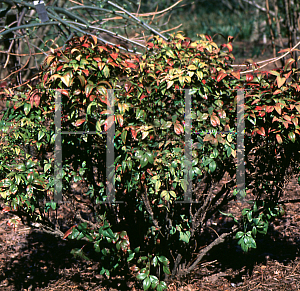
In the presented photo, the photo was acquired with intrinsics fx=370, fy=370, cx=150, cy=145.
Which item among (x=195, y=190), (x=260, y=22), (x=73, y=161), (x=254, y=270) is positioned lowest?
(x=254, y=270)

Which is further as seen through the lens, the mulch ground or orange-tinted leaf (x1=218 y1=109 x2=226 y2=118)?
the mulch ground

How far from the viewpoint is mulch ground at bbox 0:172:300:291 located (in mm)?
3316

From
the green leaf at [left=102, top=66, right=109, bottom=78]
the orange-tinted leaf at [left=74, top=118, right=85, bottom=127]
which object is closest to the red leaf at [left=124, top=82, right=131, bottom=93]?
the green leaf at [left=102, top=66, right=109, bottom=78]

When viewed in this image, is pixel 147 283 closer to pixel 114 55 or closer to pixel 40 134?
pixel 40 134

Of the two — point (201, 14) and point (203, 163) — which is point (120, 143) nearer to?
point (203, 163)

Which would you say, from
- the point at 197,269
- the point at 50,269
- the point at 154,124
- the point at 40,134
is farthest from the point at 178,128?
the point at 50,269

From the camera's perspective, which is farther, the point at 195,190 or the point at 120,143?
the point at 195,190

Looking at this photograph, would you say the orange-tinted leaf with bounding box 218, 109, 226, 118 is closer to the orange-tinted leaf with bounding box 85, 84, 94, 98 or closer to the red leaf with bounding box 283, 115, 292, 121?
the red leaf with bounding box 283, 115, 292, 121

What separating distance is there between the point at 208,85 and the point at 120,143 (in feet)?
2.44

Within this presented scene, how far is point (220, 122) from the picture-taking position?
2.52 m

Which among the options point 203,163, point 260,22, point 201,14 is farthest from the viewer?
point 201,14

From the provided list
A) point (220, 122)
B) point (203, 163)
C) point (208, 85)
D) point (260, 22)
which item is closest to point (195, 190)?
point (203, 163)

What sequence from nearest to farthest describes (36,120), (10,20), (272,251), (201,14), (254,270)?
(36,120) → (254,270) → (272,251) → (10,20) → (201,14)

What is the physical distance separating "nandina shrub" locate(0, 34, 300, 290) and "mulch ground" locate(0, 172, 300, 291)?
631mm
